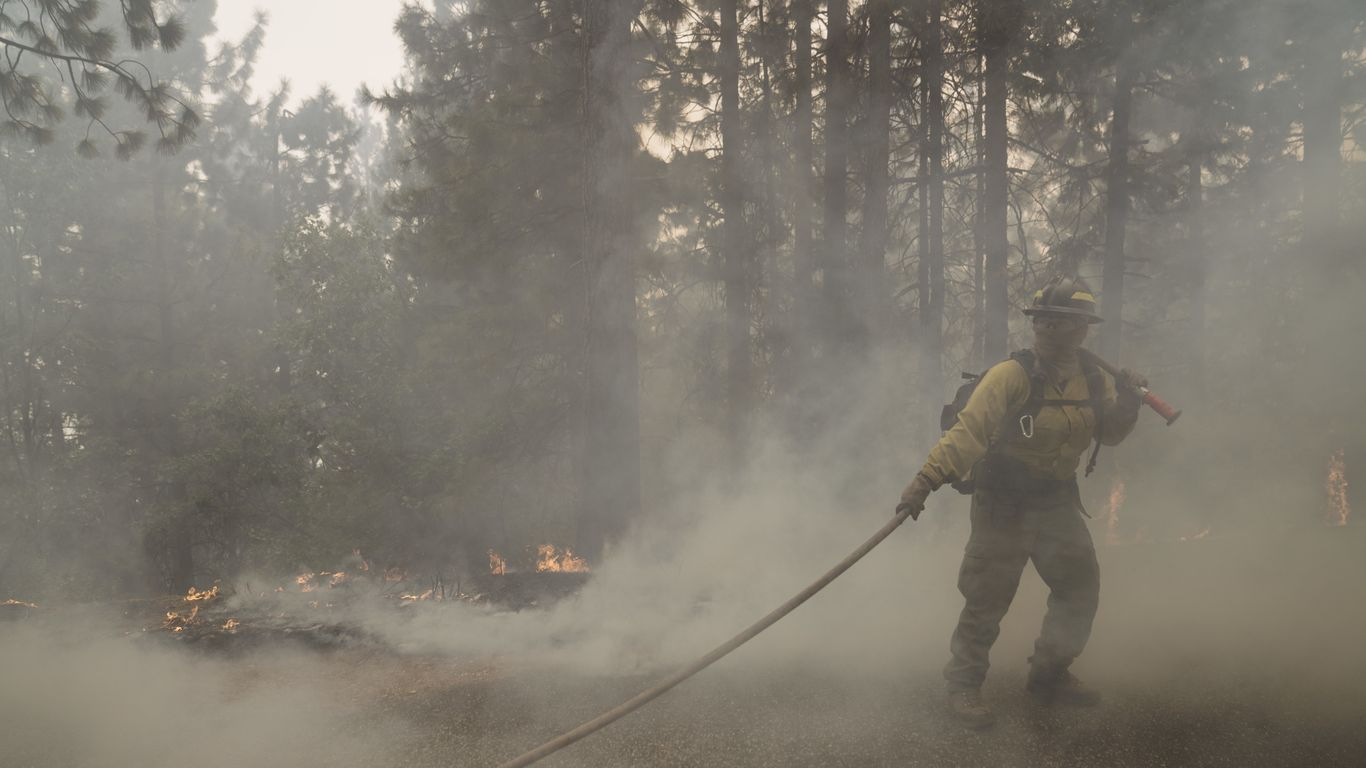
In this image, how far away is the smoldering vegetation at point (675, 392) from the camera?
4.39 m

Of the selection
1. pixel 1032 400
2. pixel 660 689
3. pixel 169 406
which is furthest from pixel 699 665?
pixel 169 406

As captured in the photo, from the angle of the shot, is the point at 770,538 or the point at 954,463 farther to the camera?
the point at 770,538

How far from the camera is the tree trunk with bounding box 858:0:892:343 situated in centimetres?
899

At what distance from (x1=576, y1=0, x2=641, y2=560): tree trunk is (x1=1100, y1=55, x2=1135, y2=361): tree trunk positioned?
712 cm

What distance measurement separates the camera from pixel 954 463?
380 centimetres

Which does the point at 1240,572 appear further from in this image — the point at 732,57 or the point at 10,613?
the point at 10,613

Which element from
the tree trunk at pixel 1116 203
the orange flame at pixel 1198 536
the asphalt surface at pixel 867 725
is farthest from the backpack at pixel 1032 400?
the tree trunk at pixel 1116 203

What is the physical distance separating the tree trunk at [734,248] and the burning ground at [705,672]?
15.5 ft

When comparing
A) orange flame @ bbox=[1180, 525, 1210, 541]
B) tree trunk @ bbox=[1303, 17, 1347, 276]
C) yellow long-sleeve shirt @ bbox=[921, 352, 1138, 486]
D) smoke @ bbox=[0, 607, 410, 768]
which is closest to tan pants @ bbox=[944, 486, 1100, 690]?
yellow long-sleeve shirt @ bbox=[921, 352, 1138, 486]

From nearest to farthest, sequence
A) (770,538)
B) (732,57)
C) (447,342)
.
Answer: (770,538)
(732,57)
(447,342)

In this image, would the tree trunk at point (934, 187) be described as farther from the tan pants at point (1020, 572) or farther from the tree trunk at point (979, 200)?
the tan pants at point (1020, 572)

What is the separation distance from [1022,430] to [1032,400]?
17 cm

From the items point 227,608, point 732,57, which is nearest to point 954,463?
point 227,608

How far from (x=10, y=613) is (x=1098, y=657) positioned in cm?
820
